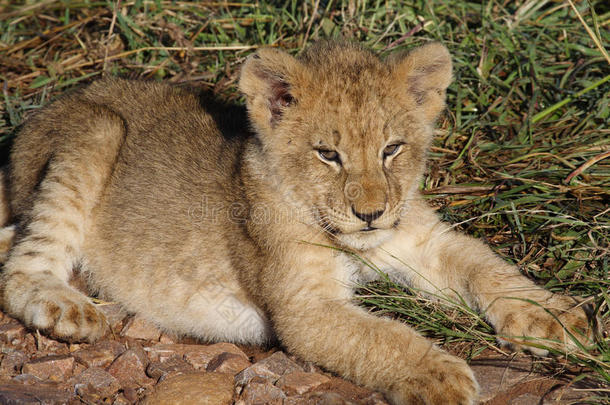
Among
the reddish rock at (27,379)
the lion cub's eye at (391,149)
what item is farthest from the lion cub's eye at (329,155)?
the reddish rock at (27,379)

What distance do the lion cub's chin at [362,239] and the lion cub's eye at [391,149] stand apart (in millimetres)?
386

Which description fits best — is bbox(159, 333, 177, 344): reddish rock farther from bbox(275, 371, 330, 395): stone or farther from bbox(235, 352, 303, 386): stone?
bbox(275, 371, 330, 395): stone

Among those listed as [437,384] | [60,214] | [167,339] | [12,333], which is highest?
[437,384]

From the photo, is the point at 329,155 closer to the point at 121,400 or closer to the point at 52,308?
the point at 121,400

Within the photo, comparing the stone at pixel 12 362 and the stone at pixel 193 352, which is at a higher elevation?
the stone at pixel 12 362

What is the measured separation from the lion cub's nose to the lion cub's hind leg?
1566 mm

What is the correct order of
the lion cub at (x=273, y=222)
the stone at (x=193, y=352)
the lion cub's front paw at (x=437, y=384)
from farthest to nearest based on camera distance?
the stone at (x=193, y=352), the lion cub at (x=273, y=222), the lion cub's front paw at (x=437, y=384)

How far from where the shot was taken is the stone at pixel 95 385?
3225 millimetres

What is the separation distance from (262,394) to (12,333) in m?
1.55

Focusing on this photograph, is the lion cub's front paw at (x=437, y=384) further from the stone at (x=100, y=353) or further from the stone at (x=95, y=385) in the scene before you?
the stone at (x=100, y=353)

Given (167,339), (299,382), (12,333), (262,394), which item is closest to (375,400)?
(299,382)

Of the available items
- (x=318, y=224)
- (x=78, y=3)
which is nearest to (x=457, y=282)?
(x=318, y=224)

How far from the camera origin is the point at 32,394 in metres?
3.10

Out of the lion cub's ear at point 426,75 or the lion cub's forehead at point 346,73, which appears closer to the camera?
the lion cub's forehead at point 346,73
